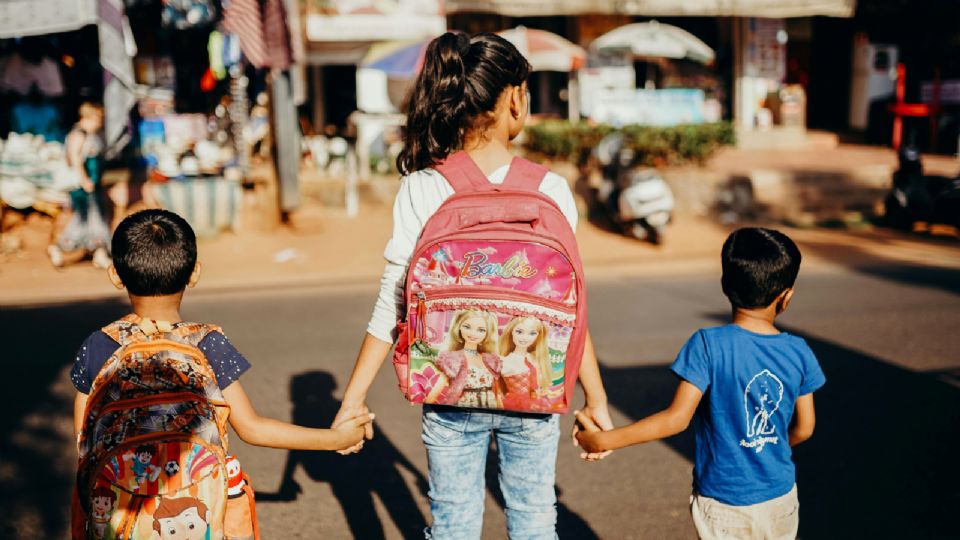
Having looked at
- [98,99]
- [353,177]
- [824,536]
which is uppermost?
[98,99]

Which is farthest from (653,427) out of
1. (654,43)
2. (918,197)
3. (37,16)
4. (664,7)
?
(664,7)

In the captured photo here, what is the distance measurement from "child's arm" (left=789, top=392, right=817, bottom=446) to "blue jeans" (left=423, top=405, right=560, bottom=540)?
27.4 inches

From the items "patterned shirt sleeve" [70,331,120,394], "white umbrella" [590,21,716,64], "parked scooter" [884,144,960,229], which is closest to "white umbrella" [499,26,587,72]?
"white umbrella" [590,21,716,64]

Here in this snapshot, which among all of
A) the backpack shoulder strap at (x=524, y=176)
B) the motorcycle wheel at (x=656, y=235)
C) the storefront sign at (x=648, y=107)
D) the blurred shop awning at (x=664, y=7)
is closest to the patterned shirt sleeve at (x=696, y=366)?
the backpack shoulder strap at (x=524, y=176)

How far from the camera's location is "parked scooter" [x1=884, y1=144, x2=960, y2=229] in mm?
11398

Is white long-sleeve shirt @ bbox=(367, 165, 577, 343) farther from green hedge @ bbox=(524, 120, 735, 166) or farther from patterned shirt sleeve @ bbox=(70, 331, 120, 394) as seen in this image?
green hedge @ bbox=(524, 120, 735, 166)

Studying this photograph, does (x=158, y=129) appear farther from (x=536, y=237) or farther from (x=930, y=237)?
(x=536, y=237)

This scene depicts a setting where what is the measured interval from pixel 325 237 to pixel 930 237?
7746mm

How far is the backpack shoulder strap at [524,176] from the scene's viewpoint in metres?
2.27

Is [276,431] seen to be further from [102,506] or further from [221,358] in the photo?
[102,506]

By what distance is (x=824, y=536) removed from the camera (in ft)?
12.0

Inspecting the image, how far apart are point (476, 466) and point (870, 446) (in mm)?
2942

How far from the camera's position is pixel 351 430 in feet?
8.16

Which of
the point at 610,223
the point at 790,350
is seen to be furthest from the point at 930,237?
the point at 790,350
